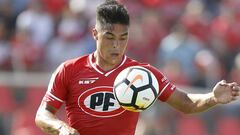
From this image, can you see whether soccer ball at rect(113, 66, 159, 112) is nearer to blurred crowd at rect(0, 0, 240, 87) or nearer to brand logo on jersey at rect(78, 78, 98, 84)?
brand logo on jersey at rect(78, 78, 98, 84)

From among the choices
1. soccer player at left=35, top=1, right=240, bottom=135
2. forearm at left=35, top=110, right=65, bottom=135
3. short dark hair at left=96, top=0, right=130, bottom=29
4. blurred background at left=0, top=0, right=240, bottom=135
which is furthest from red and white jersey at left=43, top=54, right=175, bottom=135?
blurred background at left=0, top=0, right=240, bottom=135

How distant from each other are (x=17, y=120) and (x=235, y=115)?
3804mm

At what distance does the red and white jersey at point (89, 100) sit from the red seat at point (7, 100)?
21.3ft

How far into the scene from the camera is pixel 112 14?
7660mm

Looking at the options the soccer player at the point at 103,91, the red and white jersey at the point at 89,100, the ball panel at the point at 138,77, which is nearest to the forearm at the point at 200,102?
the soccer player at the point at 103,91

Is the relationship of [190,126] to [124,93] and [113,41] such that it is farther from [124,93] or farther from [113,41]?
[124,93]

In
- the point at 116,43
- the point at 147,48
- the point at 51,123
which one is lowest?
the point at 147,48

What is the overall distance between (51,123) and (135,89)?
0.84 metres

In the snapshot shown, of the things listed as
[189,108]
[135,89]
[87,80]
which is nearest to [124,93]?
[135,89]

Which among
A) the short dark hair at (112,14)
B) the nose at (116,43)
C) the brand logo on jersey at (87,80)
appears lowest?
the brand logo on jersey at (87,80)

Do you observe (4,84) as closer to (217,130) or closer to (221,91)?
(217,130)

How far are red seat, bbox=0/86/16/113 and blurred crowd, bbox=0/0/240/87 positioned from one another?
951 mm

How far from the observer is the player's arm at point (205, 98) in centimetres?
751

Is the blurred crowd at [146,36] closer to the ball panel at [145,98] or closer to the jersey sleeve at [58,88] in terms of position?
the jersey sleeve at [58,88]
